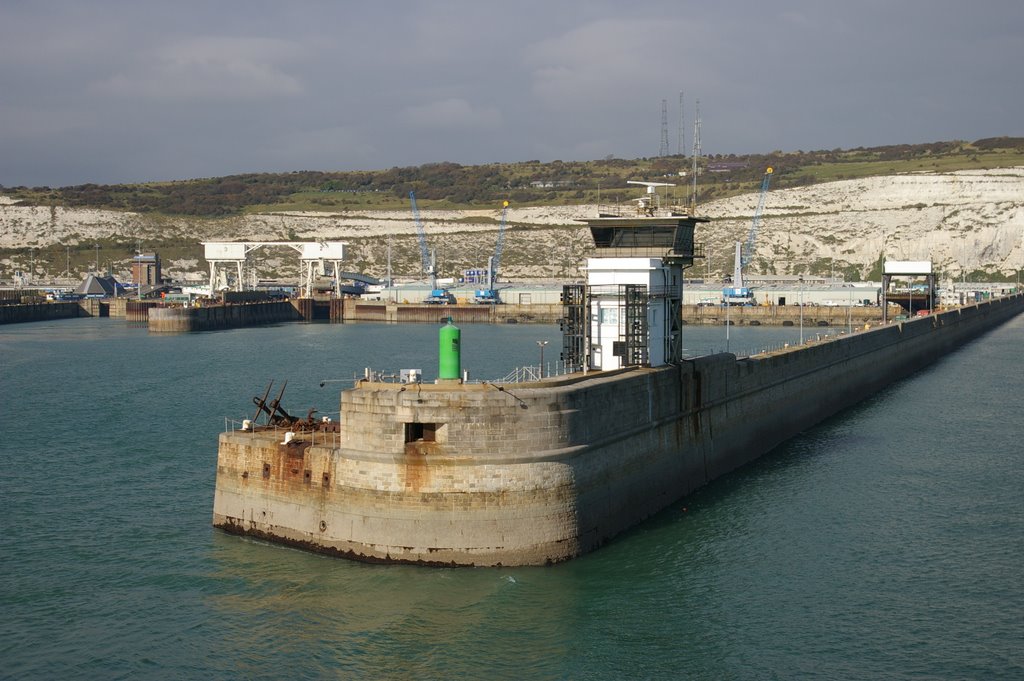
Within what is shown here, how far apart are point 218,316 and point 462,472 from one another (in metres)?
112

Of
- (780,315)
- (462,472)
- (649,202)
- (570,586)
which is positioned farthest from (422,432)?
(780,315)

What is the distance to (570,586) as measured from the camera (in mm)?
28000

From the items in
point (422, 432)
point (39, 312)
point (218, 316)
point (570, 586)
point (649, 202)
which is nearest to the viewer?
point (570, 586)

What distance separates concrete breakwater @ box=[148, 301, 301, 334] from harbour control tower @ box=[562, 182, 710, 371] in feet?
312

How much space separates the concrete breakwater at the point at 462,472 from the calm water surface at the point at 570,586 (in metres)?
0.68

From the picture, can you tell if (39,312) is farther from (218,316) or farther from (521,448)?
(521,448)

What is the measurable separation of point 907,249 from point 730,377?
160 metres

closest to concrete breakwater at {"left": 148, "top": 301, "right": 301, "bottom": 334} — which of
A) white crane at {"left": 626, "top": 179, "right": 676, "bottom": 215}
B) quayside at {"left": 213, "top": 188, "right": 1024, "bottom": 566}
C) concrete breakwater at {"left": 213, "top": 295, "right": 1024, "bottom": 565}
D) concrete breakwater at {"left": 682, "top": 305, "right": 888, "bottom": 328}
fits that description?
concrete breakwater at {"left": 682, "top": 305, "right": 888, "bottom": 328}

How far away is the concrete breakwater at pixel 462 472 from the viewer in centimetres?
2772

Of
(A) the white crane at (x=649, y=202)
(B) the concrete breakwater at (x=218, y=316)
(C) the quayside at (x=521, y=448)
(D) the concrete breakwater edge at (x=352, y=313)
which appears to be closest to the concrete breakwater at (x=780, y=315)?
(D) the concrete breakwater edge at (x=352, y=313)

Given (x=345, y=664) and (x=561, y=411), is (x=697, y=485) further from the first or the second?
(x=345, y=664)

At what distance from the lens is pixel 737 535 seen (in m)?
34.0

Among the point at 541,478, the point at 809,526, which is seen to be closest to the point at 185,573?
the point at 541,478

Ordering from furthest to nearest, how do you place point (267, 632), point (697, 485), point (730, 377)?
point (730, 377) → point (697, 485) → point (267, 632)
